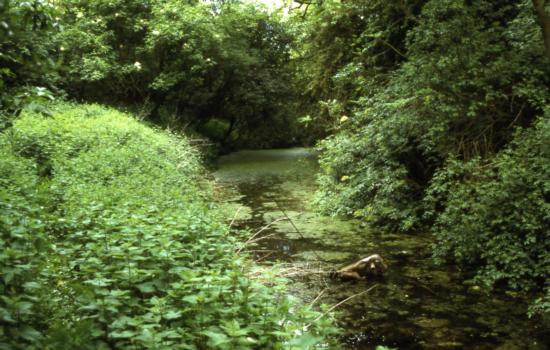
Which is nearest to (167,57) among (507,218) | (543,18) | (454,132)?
(454,132)

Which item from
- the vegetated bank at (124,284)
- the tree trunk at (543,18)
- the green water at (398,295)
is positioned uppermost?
the tree trunk at (543,18)

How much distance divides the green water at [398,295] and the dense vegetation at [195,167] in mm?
348

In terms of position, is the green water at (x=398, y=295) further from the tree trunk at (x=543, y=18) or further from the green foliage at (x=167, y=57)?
the green foliage at (x=167, y=57)

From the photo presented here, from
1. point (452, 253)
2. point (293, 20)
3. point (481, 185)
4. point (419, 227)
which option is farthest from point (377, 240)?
point (293, 20)

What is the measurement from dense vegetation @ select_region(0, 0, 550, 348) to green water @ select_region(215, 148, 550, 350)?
348mm

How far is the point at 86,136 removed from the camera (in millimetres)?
9555

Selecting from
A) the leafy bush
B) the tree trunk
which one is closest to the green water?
the leafy bush

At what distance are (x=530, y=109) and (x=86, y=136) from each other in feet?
27.7

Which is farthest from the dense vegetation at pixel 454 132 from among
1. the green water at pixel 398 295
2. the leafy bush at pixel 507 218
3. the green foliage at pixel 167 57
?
the green foliage at pixel 167 57

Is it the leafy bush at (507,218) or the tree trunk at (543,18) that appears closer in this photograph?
the tree trunk at (543,18)

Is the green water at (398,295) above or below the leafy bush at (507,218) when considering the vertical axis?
below

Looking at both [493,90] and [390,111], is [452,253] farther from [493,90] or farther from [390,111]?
[390,111]

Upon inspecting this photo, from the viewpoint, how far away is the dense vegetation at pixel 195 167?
2924 mm

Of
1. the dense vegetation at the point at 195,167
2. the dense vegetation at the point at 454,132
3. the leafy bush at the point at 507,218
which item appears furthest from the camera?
the dense vegetation at the point at 454,132
